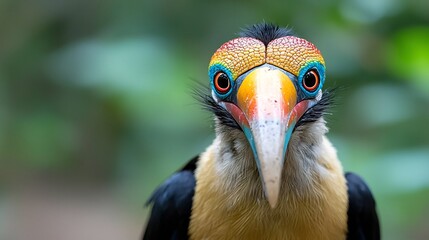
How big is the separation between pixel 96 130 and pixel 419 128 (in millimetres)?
2718

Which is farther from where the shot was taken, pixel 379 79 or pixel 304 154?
pixel 379 79

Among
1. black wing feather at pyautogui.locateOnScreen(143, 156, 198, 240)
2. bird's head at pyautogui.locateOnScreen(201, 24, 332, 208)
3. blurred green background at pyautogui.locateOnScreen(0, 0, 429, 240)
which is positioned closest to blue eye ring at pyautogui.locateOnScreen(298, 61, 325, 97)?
bird's head at pyautogui.locateOnScreen(201, 24, 332, 208)

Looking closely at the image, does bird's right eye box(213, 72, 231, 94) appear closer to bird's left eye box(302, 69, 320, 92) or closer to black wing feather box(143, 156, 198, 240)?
bird's left eye box(302, 69, 320, 92)

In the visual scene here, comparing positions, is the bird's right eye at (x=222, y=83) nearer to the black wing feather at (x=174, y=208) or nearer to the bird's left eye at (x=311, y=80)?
the bird's left eye at (x=311, y=80)

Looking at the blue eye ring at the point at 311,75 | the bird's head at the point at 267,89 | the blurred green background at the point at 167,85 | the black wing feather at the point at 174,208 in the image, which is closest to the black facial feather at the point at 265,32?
the bird's head at the point at 267,89

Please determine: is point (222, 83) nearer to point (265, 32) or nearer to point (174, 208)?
point (265, 32)

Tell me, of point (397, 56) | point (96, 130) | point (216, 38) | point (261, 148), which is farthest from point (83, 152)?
point (261, 148)

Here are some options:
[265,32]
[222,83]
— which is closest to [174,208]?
[222,83]

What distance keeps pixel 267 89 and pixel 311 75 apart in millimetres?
257

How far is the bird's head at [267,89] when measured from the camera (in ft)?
7.33

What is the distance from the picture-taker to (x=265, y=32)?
265 centimetres

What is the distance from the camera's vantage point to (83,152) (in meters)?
5.98

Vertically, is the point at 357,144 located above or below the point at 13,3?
below

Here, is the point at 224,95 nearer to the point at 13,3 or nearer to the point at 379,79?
the point at 379,79
